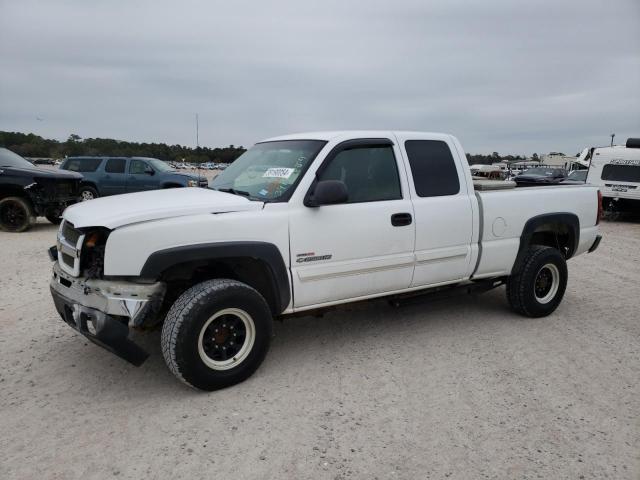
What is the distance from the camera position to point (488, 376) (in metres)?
3.76

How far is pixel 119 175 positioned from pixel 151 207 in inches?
520

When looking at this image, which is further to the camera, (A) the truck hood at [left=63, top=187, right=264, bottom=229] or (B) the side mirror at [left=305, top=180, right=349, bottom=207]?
(B) the side mirror at [left=305, top=180, right=349, bottom=207]

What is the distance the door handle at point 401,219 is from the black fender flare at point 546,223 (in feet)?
5.12

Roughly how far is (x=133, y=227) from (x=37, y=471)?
147 centimetres

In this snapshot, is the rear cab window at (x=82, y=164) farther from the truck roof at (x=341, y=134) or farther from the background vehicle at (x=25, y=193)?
the truck roof at (x=341, y=134)

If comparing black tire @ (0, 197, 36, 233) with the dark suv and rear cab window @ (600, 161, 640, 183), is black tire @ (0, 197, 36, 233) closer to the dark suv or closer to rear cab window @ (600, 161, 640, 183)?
the dark suv

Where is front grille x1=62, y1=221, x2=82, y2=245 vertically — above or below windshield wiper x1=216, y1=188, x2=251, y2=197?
below

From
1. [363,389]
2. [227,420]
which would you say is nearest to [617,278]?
[363,389]

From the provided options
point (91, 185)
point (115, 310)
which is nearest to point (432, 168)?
point (115, 310)

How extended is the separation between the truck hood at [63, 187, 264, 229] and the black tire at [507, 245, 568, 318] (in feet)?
9.84

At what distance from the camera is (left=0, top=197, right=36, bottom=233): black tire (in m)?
10.5

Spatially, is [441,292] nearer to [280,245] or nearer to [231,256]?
[280,245]

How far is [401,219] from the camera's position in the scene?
411cm

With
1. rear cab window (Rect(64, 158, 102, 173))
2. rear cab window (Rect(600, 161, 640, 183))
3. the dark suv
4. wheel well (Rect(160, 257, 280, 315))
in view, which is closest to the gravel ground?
wheel well (Rect(160, 257, 280, 315))
